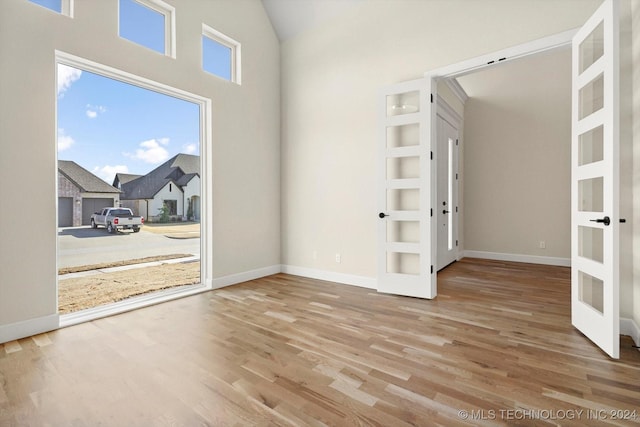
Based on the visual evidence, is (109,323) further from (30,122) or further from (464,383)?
(464,383)

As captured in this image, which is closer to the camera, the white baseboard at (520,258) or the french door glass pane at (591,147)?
the french door glass pane at (591,147)

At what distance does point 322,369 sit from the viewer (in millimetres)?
2113

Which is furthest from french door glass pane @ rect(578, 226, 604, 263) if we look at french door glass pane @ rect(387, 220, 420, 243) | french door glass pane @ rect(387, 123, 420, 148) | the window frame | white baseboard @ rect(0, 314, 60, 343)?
white baseboard @ rect(0, 314, 60, 343)

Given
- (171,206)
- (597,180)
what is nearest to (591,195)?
(597,180)

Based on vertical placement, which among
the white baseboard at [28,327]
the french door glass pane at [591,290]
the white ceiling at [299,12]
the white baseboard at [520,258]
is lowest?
the white baseboard at [28,327]

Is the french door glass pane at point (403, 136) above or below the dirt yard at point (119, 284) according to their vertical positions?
above

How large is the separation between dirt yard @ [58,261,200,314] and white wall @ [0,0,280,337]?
0.28 meters

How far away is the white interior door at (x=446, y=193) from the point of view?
206 inches

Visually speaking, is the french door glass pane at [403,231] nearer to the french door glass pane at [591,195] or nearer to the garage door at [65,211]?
the french door glass pane at [591,195]

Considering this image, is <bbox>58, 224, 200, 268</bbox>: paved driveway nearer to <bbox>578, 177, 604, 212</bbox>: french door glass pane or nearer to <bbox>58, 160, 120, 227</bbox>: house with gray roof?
<bbox>58, 160, 120, 227</bbox>: house with gray roof

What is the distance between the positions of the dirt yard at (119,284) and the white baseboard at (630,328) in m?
4.38

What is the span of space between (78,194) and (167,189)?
2.95 feet

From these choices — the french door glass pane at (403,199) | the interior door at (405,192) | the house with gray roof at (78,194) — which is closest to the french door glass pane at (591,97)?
the interior door at (405,192)

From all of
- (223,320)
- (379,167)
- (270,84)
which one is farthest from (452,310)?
(270,84)
